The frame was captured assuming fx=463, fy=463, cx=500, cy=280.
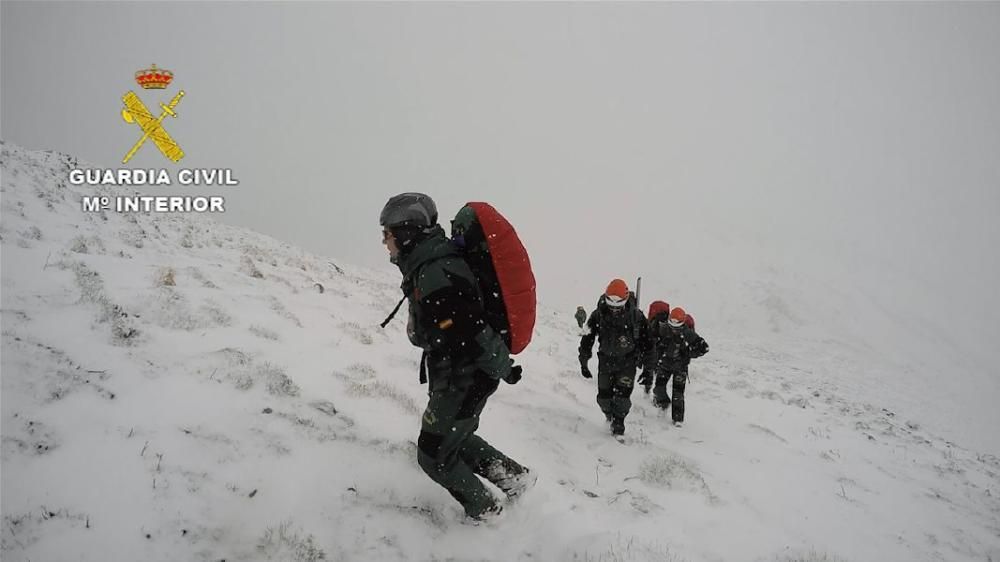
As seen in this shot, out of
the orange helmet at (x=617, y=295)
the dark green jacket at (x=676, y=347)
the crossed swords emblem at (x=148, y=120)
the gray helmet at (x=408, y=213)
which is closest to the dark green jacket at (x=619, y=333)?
the orange helmet at (x=617, y=295)

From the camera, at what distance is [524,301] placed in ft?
11.0

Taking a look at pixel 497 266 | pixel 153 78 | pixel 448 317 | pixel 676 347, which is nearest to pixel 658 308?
pixel 676 347

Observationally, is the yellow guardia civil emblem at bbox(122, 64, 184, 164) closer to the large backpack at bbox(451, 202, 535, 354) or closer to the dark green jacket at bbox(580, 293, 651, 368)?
the dark green jacket at bbox(580, 293, 651, 368)

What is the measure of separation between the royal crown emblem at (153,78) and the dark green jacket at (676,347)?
21.7m

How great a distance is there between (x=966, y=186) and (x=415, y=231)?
3503 inches

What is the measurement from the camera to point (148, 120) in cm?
1908

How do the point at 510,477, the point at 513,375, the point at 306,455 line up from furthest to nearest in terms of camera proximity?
the point at 306,455 → the point at 510,477 → the point at 513,375

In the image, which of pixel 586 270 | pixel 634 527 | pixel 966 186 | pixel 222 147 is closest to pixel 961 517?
pixel 634 527

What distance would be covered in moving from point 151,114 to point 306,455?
21284 mm

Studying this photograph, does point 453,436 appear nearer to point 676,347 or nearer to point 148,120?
point 676,347

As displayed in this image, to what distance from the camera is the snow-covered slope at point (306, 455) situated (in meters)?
3.22

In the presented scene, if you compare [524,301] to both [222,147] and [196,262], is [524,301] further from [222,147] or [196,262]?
[222,147]

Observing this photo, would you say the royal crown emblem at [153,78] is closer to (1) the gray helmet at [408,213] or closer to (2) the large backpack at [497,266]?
(1) the gray helmet at [408,213]

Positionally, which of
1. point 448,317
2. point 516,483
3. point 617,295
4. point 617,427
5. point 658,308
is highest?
point 448,317
